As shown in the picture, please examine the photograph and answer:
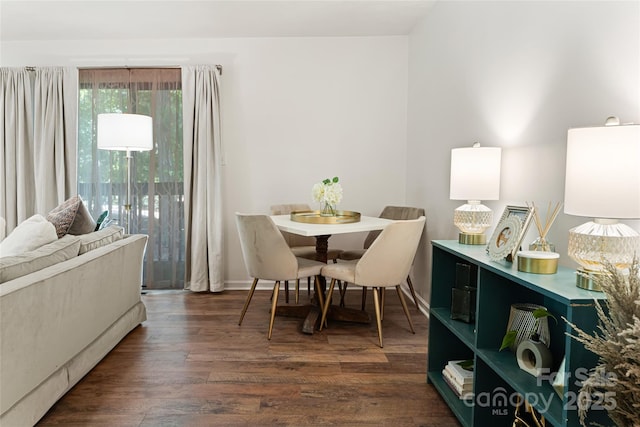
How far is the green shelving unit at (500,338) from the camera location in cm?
115

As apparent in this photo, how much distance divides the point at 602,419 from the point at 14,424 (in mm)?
2038

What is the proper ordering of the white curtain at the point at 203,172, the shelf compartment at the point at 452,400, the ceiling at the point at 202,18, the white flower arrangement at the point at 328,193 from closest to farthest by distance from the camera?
the shelf compartment at the point at 452,400 < the white flower arrangement at the point at 328,193 < the ceiling at the point at 202,18 < the white curtain at the point at 203,172

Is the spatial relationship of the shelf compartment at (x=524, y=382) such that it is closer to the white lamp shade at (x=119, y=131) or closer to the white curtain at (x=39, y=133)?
the white lamp shade at (x=119, y=131)

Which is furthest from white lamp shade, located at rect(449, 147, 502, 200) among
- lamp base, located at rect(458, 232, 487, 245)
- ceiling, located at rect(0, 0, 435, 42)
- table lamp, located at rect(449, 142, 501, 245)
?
ceiling, located at rect(0, 0, 435, 42)

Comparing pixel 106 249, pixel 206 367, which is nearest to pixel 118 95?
pixel 106 249

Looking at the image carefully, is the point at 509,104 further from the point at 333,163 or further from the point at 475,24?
the point at 333,163

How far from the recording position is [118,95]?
4.06 metres

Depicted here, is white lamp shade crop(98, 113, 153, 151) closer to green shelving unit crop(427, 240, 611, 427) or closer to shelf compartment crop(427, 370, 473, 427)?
green shelving unit crop(427, 240, 611, 427)

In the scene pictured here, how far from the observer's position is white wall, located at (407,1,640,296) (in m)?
1.47

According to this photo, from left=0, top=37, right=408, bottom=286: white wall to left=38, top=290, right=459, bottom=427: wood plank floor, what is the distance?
152 cm

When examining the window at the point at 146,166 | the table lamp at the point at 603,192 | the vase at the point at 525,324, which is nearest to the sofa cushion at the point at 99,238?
the window at the point at 146,166

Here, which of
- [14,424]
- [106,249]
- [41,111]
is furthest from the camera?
[41,111]

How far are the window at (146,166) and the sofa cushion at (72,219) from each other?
119 centimetres

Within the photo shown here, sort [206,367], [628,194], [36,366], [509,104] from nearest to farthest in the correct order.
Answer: [628,194], [36,366], [509,104], [206,367]
